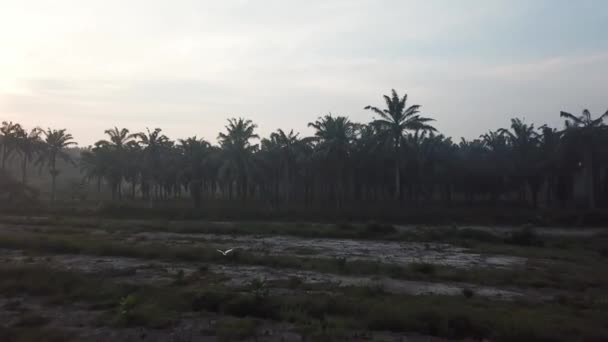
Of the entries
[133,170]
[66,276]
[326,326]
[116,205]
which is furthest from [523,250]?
[133,170]

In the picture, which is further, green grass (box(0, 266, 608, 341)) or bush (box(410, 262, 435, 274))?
bush (box(410, 262, 435, 274))

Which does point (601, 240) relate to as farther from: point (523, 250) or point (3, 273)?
point (3, 273)

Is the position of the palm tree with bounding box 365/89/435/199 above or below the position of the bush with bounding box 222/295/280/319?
above

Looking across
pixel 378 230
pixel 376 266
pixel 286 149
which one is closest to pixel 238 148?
pixel 286 149

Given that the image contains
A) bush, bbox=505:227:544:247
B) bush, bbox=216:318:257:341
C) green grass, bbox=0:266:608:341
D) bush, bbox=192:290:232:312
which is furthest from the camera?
bush, bbox=505:227:544:247

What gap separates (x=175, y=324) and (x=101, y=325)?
1.65m

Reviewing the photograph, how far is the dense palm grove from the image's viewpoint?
53625 millimetres

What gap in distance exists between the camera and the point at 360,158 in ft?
196

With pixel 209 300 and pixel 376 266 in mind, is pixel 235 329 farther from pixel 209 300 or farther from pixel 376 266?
pixel 376 266

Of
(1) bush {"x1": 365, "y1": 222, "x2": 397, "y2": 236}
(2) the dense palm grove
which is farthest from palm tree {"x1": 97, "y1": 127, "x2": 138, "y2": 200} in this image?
(1) bush {"x1": 365, "y1": 222, "x2": 397, "y2": 236}

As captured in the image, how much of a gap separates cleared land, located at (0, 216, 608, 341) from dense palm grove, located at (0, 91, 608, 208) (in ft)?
92.4

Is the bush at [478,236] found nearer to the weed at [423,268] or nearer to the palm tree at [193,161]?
the weed at [423,268]

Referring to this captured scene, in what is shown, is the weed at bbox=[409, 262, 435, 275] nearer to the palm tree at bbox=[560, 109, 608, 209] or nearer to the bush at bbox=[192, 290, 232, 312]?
the bush at bbox=[192, 290, 232, 312]

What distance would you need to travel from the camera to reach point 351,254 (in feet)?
84.0
